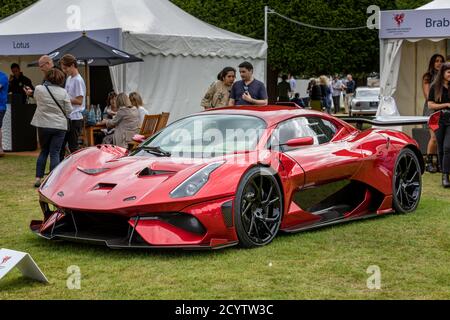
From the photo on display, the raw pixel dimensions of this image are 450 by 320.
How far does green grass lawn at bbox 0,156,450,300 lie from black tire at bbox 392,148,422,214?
0.42 metres

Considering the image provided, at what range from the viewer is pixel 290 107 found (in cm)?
794

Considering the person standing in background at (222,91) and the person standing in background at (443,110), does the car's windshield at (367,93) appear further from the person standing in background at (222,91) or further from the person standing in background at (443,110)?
the person standing in background at (443,110)

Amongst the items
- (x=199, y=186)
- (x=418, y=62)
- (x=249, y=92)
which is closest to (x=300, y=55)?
(x=418, y=62)

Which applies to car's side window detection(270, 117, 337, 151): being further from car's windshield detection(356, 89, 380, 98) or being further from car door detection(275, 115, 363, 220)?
car's windshield detection(356, 89, 380, 98)

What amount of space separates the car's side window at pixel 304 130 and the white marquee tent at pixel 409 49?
7.09 meters

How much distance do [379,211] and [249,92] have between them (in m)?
3.54

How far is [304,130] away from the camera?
24.7ft

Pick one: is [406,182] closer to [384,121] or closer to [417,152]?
[417,152]

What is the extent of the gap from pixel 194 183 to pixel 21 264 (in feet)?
5.00

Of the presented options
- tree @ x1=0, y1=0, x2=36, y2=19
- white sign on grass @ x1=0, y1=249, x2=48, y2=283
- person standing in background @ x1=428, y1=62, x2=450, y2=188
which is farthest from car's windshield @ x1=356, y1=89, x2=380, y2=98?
white sign on grass @ x1=0, y1=249, x2=48, y2=283

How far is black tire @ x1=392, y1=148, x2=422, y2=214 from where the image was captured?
8.20 meters

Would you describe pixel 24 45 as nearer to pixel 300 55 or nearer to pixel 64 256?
pixel 64 256

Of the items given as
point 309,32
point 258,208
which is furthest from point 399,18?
point 309,32
